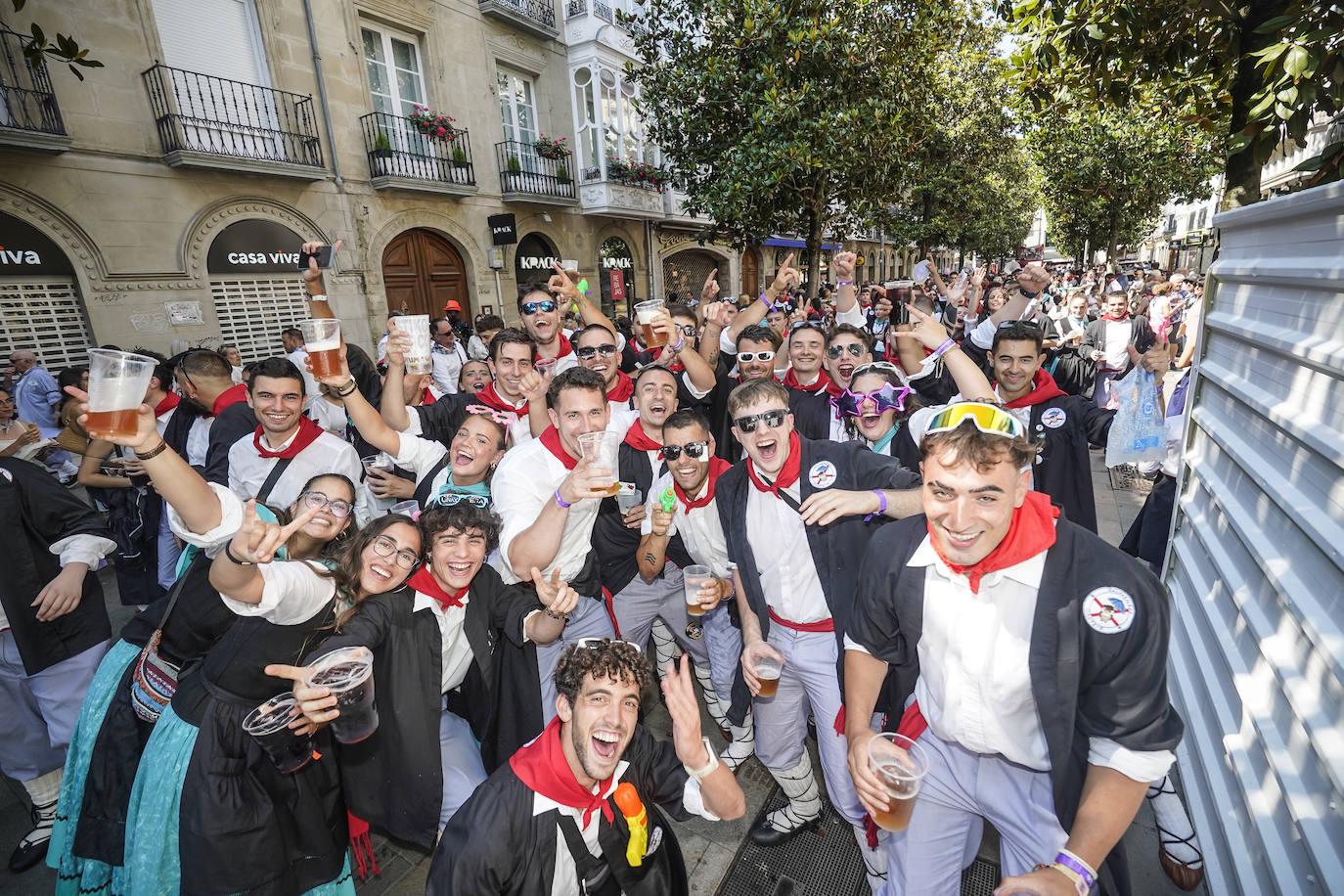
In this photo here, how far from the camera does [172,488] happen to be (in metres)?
1.95

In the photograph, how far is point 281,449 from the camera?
12.5 feet

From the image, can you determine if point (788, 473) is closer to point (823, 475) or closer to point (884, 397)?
point (823, 475)

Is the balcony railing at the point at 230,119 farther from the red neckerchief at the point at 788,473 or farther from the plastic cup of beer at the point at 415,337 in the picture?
the red neckerchief at the point at 788,473

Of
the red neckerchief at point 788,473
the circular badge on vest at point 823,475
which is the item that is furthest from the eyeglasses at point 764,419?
the circular badge on vest at point 823,475

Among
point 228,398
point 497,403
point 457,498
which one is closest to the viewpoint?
point 457,498

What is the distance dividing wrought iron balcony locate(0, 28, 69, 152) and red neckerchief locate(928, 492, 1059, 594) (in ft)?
42.6

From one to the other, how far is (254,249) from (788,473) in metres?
12.8

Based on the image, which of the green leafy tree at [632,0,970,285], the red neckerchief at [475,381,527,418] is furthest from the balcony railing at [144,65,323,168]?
the red neckerchief at [475,381,527,418]

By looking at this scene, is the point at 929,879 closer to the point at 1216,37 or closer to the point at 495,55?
the point at 1216,37

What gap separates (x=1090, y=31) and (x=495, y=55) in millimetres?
15259

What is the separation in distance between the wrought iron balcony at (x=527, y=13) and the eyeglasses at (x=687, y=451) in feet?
53.6

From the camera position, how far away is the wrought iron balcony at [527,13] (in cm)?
1475

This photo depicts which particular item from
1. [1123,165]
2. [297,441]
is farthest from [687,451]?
[1123,165]

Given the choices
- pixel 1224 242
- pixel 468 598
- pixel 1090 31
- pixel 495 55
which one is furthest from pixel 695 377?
pixel 495 55
